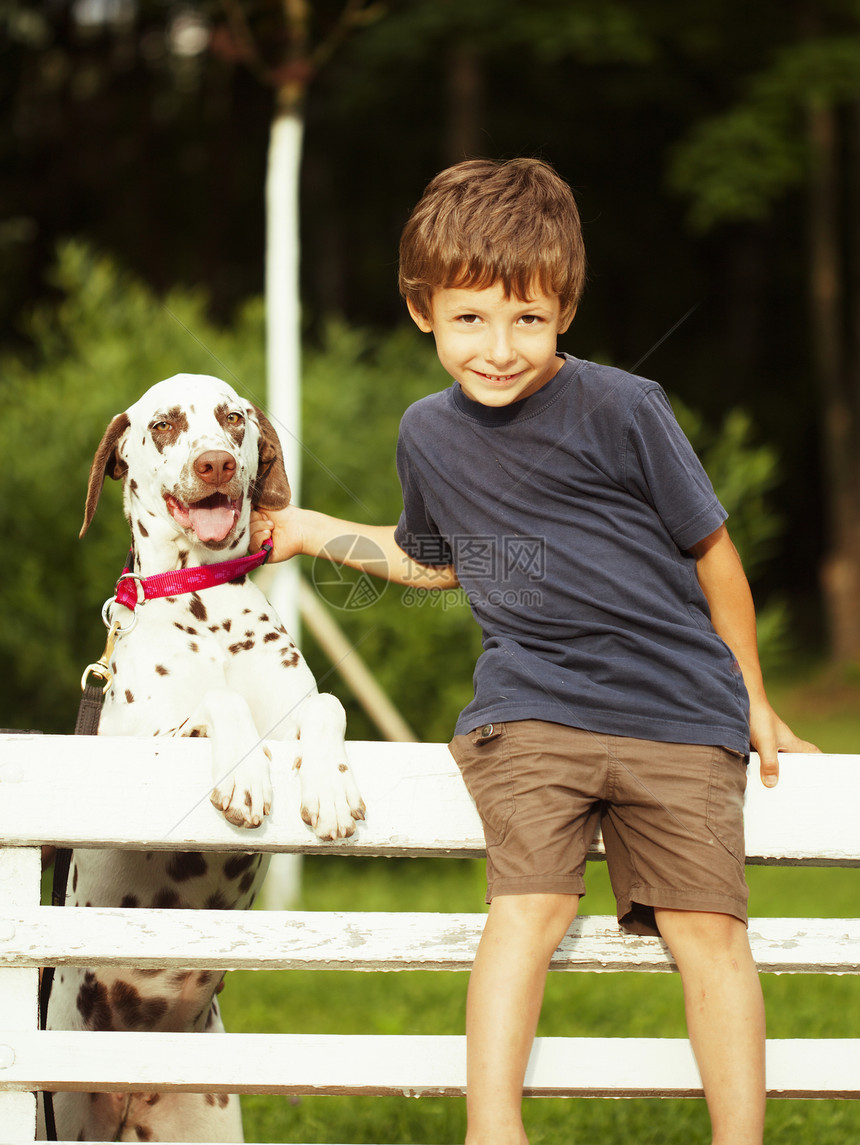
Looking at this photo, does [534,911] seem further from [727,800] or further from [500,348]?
[500,348]

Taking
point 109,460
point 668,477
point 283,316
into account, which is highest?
point 283,316

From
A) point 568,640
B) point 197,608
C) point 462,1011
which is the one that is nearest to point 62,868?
point 197,608

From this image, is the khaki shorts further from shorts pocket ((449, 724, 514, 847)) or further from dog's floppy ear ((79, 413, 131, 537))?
dog's floppy ear ((79, 413, 131, 537))

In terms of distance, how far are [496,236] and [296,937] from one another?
4.98 ft

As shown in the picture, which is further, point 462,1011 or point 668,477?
point 462,1011

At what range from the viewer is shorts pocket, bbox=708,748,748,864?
2432 mm

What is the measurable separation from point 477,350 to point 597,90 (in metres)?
18.8

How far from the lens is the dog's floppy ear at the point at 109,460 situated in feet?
10.3

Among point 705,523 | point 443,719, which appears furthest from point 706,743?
point 443,719

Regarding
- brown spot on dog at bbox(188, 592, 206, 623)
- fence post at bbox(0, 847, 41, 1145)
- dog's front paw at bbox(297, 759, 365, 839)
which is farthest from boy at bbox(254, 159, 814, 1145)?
fence post at bbox(0, 847, 41, 1145)

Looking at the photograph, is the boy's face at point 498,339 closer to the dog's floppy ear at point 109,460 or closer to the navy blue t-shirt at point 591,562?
the navy blue t-shirt at point 591,562

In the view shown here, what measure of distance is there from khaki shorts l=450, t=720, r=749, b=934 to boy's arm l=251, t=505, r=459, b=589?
61 cm

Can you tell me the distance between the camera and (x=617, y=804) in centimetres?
251

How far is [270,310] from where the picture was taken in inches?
270
